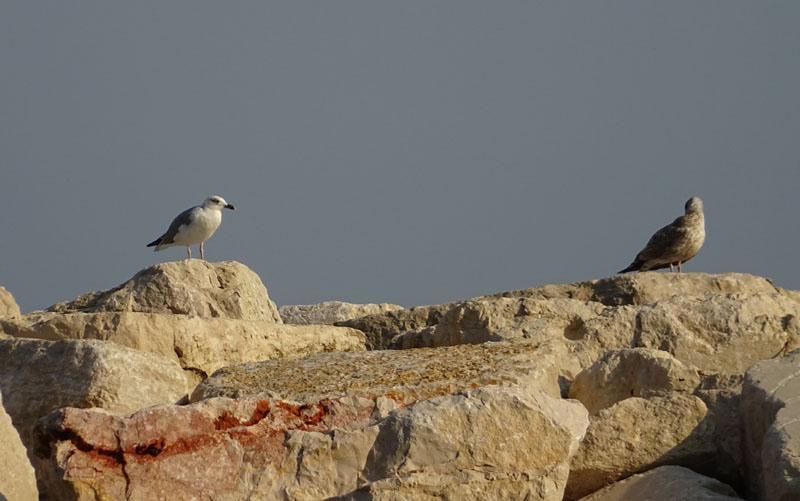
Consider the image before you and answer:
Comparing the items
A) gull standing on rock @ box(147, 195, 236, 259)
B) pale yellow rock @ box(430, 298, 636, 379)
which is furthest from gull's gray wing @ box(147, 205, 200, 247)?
pale yellow rock @ box(430, 298, 636, 379)

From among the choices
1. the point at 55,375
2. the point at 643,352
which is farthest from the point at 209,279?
the point at 643,352

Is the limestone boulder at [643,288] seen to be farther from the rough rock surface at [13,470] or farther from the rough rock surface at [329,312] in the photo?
the rough rock surface at [13,470]

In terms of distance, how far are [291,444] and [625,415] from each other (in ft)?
5.60

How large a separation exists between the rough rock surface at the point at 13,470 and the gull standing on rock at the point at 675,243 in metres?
9.48

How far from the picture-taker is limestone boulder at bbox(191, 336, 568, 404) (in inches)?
212

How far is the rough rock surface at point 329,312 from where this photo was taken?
424 inches

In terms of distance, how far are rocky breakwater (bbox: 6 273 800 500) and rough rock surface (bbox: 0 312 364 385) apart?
49 centimetres

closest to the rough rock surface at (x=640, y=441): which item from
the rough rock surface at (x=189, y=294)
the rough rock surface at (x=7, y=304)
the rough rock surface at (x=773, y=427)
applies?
the rough rock surface at (x=773, y=427)

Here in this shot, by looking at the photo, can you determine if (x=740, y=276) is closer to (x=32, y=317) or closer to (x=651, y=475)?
(x=651, y=475)

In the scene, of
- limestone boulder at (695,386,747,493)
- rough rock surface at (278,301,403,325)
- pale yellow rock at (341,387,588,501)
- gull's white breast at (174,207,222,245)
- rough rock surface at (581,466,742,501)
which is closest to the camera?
pale yellow rock at (341,387,588,501)

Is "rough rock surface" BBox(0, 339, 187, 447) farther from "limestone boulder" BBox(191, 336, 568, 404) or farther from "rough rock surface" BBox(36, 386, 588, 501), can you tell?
"rough rock surface" BBox(36, 386, 588, 501)

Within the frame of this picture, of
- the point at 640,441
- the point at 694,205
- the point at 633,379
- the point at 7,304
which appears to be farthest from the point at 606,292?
the point at 694,205

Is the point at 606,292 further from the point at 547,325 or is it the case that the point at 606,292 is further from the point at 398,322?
the point at 398,322

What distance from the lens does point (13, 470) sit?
430cm
